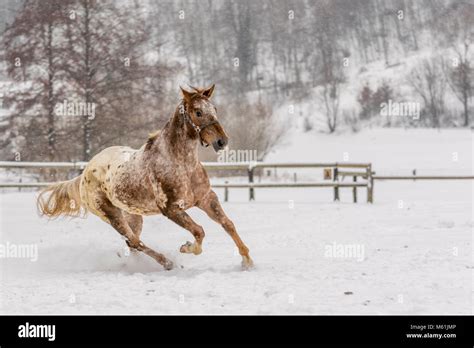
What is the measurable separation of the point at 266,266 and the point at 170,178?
4.83 ft

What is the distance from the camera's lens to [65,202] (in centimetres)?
709

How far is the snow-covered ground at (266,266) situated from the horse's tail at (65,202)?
0.52 metres

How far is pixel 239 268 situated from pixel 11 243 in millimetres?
4586

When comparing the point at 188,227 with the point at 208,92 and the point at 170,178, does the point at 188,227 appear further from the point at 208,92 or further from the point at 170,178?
the point at 208,92

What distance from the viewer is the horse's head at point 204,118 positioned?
5211 mm

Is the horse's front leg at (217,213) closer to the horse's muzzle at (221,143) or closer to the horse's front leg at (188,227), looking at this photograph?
the horse's front leg at (188,227)

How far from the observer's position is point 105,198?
6.51 m

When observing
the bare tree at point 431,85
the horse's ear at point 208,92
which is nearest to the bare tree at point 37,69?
the horse's ear at point 208,92

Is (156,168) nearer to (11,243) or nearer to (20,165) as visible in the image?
(11,243)

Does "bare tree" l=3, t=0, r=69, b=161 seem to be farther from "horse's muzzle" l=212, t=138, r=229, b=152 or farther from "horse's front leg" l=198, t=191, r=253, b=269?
"horse's muzzle" l=212, t=138, r=229, b=152

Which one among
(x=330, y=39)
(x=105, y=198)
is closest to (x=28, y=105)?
(x=105, y=198)

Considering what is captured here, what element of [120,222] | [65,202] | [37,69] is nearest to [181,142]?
[120,222]
